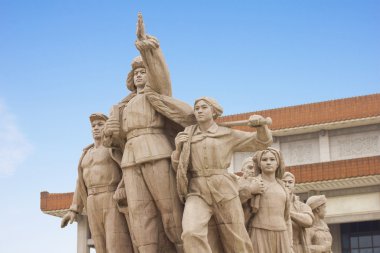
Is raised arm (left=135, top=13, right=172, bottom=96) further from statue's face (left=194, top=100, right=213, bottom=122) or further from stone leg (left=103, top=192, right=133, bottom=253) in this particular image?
stone leg (left=103, top=192, right=133, bottom=253)

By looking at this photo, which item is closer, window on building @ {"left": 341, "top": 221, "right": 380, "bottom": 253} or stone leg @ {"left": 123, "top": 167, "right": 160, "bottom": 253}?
stone leg @ {"left": 123, "top": 167, "right": 160, "bottom": 253}

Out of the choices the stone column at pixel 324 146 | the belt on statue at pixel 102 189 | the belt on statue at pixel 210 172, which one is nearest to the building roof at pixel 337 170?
the stone column at pixel 324 146

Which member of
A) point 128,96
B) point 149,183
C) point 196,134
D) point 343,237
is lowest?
point 343,237

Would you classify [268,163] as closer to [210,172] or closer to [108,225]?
[210,172]

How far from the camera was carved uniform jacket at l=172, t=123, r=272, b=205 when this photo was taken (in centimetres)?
679

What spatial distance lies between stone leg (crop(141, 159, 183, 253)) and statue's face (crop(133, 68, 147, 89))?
99 centimetres

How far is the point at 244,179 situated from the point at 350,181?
14.2 m

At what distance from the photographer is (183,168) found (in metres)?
6.83

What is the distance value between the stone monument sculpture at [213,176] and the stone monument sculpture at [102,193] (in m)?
1.09

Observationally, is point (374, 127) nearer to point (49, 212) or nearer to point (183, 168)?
point (49, 212)

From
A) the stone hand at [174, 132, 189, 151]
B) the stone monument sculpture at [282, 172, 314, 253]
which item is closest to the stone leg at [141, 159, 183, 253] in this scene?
the stone hand at [174, 132, 189, 151]

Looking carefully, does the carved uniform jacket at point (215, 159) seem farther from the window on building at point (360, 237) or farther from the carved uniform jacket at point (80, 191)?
the window on building at point (360, 237)

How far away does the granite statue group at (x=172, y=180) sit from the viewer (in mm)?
6816

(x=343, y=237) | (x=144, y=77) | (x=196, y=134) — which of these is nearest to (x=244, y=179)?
(x=196, y=134)
